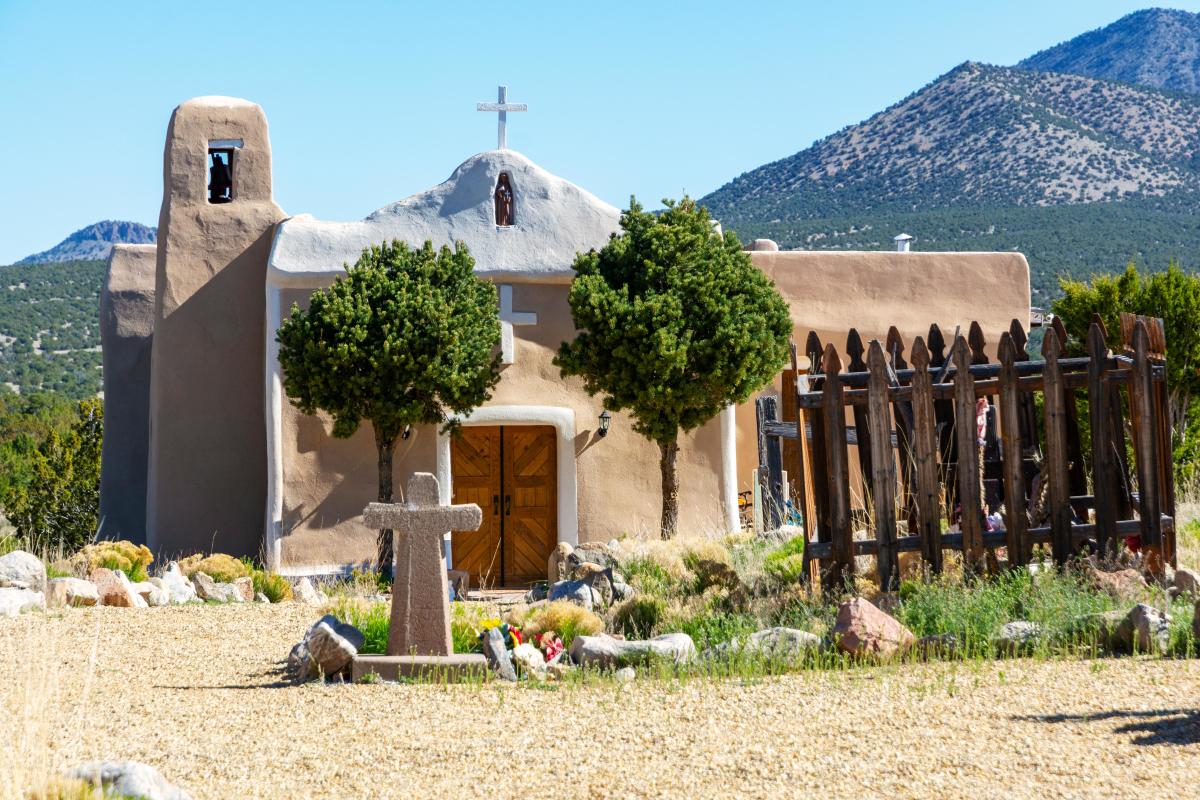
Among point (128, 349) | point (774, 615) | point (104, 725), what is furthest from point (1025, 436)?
point (128, 349)

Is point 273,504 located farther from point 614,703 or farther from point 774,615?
point 614,703

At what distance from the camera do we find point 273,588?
1296cm

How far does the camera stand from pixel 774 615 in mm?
8875

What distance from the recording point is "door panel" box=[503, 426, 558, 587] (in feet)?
51.6

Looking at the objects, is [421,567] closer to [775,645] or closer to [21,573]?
[775,645]

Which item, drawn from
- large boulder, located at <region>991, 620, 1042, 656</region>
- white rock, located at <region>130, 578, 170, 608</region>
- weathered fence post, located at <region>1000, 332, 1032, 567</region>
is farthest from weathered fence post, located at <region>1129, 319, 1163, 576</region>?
white rock, located at <region>130, 578, 170, 608</region>

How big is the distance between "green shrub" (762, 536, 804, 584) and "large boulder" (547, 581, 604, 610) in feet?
4.71

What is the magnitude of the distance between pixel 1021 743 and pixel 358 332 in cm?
940

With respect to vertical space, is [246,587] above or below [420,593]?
below

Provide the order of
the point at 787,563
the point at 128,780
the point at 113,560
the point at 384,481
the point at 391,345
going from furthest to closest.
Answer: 1. the point at 384,481
2. the point at 391,345
3. the point at 113,560
4. the point at 787,563
5. the point at 128,780

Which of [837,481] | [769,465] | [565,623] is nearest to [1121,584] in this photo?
[837,481]

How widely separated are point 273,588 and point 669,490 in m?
4.81

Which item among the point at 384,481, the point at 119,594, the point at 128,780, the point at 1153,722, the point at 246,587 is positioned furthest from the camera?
the point at 384,481

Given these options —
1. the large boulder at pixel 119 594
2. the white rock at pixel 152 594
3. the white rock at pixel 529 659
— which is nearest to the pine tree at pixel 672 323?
the white rock at pixel 152 594
